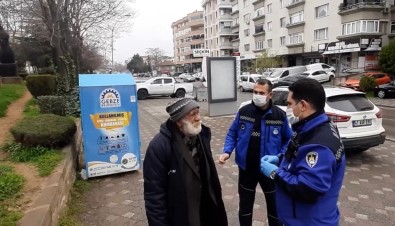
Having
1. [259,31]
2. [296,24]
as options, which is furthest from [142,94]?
[259,31]

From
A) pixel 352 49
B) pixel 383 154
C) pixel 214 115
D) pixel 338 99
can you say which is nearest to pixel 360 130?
pixel 338 99

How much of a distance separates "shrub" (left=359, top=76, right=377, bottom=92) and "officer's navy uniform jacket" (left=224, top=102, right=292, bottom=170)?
20.2m

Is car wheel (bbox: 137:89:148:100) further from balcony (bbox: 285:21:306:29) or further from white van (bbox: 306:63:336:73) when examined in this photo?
balcony (bbox: 285:21:306:29)

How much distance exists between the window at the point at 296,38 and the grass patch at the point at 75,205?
36.1m

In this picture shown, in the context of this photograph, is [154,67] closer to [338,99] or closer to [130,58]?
[130,58]

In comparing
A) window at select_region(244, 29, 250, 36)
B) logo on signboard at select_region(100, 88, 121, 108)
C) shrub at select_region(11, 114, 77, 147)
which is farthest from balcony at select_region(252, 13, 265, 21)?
shrub at select_region(11, 114, 77, 147)

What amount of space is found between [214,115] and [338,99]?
702 cm

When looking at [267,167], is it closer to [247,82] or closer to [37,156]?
[37,156]

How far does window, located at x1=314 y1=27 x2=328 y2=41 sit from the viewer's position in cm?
3322

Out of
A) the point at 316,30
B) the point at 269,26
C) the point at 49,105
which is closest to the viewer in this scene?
the point at 49,105

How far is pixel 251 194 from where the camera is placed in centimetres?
327

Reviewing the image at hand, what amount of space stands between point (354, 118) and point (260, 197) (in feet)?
9.11

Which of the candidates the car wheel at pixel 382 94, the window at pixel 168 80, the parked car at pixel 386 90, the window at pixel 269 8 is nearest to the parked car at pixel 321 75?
the parked car at pixel 386 90

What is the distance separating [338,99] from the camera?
6273 mm
